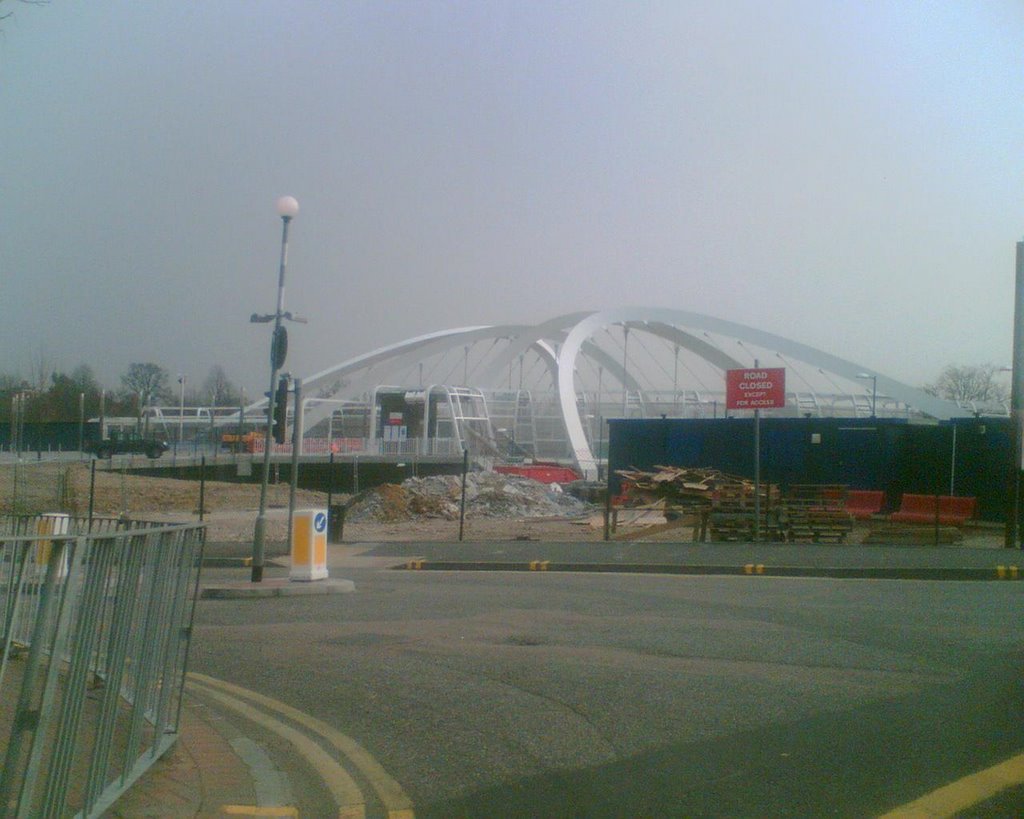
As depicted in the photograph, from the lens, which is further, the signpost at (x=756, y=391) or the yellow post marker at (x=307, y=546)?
the signpost at (x=756, y=391)

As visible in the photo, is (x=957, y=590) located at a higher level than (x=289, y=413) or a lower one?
lower

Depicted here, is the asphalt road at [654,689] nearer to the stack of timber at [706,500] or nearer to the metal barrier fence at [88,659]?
the metal barrier fence at [88,659]

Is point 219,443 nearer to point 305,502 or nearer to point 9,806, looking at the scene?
point 305,502

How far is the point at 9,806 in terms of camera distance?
152 inches

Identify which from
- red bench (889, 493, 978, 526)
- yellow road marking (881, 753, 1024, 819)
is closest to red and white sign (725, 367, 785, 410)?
red bench (889, 493, 978, 526)

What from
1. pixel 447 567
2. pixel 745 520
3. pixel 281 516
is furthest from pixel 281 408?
pixel 281 516

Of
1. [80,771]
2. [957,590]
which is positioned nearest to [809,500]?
[957,590]

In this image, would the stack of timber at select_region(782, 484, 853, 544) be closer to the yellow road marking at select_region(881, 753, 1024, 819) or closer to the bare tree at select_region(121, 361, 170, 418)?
the yellow road marking at select_region(881, 753, 1024, 819)

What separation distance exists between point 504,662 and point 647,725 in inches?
102

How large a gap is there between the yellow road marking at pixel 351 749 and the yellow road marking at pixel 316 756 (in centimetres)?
13

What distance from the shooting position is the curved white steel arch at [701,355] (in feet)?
207

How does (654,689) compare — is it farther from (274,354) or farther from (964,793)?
(274,354)

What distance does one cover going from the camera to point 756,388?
21.5 m

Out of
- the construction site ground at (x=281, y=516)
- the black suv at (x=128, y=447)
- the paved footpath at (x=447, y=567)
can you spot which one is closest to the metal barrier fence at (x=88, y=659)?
the paved footpath at (x=447, y=567)
